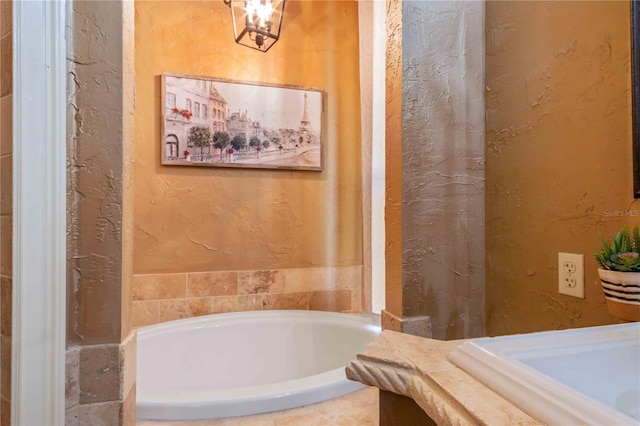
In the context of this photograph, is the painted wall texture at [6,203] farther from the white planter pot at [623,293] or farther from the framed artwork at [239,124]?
the white planter pot at [623,293]

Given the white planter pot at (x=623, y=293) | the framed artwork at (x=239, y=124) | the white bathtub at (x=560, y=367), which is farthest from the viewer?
the framed artwork at (x=239, y=124)

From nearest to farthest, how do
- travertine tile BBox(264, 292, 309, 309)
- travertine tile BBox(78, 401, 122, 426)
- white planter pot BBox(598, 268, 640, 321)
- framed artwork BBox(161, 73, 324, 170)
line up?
white planter pot BBox(598, 268, 640, 321) → travertine tile BBox(78, 401, 122, 426) → framed artwork BBox(161, 73, 324, 170) → travertine tile BBox(264, 292, 309, 309)

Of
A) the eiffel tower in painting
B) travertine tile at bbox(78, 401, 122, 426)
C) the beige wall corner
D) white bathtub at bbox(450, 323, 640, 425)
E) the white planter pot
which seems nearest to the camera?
white bathtub at bbox(450, 323, 640, 425)

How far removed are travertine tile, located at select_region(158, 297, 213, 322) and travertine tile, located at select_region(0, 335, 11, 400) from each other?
1.09m

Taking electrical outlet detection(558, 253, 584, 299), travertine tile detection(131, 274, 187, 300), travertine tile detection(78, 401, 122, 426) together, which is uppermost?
electrical outlet detection(558, 253, 584, 299)

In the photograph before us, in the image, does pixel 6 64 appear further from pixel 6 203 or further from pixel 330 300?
pixel 330 300

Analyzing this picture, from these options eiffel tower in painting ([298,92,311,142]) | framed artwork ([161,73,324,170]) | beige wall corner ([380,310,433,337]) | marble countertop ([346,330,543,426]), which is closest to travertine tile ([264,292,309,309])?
framed artwork ([161,73,324,170])

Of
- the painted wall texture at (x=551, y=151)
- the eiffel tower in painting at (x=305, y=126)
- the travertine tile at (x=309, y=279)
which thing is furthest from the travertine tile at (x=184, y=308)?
the painted wall texture at (x=551, y=151)

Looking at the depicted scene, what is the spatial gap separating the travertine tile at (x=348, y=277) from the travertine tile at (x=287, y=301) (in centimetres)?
23

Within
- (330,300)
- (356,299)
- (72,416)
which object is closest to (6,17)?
(72,416)

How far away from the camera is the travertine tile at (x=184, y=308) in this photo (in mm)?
1803

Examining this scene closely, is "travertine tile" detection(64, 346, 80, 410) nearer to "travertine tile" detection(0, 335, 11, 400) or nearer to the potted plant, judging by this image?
"travertine tile" detection(0, 335, 11, 400)

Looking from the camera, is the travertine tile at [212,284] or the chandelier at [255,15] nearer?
the chandelier at [255,15]

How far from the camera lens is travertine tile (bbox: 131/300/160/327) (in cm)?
176
